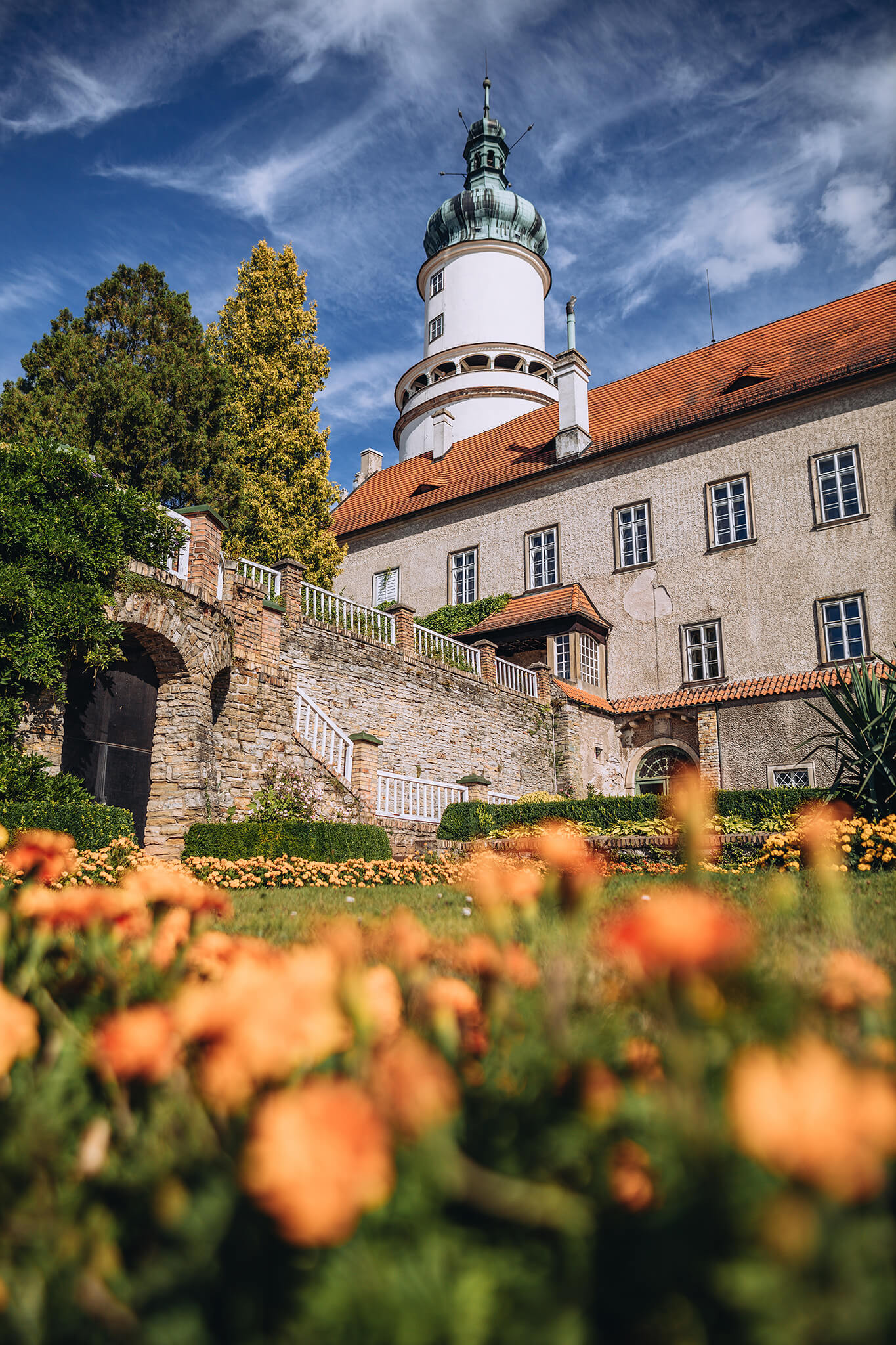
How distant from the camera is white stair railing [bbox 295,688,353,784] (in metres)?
14.0

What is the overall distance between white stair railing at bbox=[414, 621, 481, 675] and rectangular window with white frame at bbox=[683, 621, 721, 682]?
21.5 feet

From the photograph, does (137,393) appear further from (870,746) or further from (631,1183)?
(631,1183)

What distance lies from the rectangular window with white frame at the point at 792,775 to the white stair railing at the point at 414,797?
8748mm

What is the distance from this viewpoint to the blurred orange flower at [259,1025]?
0.83 meters

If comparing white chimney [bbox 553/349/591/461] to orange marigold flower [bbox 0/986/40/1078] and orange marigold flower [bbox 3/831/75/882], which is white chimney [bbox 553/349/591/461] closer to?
orange marigold flower [bbox 3/831/75/882]

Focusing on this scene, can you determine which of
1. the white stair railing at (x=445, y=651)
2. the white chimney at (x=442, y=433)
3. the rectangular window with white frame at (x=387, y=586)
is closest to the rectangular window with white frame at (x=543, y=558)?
the rectangular window with white frame at (x=387, y=586)

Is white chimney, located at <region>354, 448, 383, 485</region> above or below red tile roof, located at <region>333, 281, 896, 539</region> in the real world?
above

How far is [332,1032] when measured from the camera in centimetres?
93

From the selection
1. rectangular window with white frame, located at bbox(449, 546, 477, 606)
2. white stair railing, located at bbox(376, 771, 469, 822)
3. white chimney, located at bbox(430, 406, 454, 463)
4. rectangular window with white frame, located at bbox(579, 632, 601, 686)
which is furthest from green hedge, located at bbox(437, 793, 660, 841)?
white chimney, located at bbox(430, 406, 454, 463)

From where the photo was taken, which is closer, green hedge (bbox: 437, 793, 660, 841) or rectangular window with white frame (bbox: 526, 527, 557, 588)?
green hedge (bbox: 437, 793, 660, 841)

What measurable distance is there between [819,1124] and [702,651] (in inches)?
937

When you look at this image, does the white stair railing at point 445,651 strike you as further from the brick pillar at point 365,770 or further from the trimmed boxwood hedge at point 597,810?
the brick pillar at point 365,770

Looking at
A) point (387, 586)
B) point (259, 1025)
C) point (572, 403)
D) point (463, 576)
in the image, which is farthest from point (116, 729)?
point (572, 403)

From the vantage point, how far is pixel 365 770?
44.9ft
